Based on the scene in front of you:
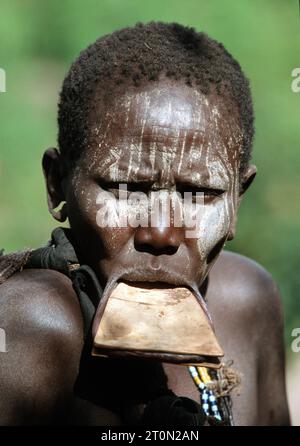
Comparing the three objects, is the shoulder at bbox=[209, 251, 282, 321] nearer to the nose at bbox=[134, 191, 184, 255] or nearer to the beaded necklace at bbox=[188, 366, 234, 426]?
the beaded necklace at bbox=[188, 366, 234, 426]

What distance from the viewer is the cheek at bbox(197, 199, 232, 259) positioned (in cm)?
279

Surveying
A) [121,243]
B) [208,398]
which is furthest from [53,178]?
[208,398]

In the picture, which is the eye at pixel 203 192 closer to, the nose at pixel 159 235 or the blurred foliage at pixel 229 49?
the nose at pixel 159 235

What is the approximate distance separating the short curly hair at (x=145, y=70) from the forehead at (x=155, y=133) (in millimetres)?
47

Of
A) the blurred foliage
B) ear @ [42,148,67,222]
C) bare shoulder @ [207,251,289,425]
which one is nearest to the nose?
ear @ [42,148,67,222]

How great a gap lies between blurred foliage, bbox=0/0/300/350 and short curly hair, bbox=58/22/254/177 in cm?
257

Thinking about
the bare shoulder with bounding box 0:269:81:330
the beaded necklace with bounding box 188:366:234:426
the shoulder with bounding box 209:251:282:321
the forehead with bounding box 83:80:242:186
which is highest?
the forehead with bounding box 83:80:242:186

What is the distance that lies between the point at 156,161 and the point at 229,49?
471cm

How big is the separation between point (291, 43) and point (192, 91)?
16.5 feet

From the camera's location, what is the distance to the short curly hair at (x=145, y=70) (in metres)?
2.76

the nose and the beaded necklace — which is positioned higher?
the nose

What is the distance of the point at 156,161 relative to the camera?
270 cm
